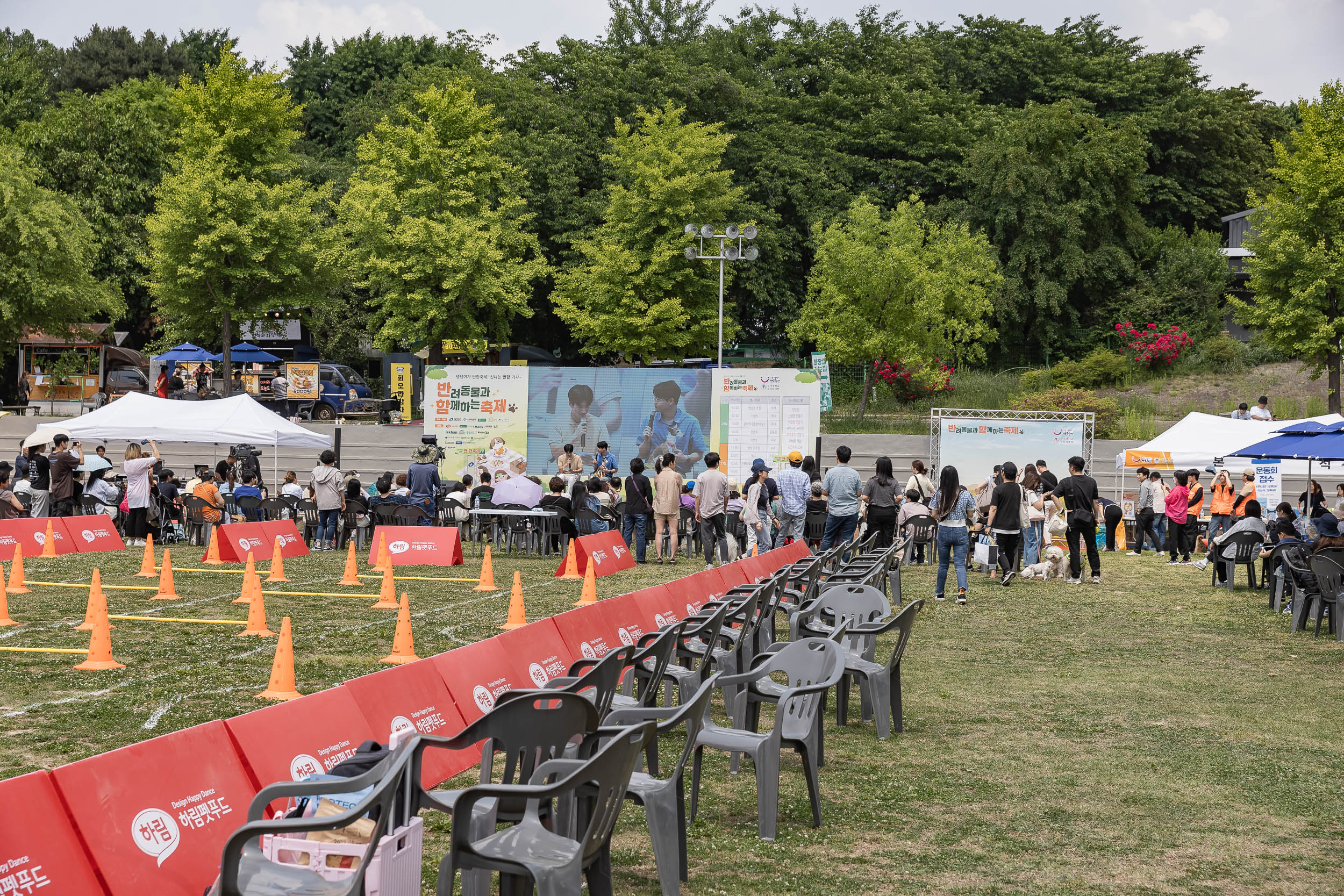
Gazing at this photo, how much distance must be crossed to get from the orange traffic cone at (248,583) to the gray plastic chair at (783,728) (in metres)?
5.76

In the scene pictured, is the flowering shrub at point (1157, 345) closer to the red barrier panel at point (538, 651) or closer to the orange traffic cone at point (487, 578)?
the orange traffic cone at point (487, 578)

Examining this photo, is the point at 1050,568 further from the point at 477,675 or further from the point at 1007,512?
the point at 477,675

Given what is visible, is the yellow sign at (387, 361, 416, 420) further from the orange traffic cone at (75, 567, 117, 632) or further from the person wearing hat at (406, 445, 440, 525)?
the orange traffic cone at (75, 567, 117, 632)

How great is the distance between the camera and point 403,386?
3644 cm

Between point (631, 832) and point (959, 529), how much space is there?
28.3 ft

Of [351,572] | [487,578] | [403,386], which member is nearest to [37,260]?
[403,386]

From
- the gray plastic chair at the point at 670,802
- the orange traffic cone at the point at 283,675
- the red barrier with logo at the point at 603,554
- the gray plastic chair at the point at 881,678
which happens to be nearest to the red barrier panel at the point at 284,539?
the red barrier with logo at the point at 603,554

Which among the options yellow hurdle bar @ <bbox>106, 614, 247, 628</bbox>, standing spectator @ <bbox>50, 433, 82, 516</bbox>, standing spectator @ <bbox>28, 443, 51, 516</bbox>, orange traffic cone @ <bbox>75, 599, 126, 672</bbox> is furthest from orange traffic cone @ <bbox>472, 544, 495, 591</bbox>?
standing spectator @ <bbox>28, 443, 51, 516</bbox>

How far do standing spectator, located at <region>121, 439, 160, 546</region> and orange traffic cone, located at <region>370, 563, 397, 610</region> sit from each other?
736cm

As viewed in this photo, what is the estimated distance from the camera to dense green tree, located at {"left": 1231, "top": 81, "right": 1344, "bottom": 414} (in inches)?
1137

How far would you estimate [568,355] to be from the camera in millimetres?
44656

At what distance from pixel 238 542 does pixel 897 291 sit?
20.6 m

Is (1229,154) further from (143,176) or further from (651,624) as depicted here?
(651,624)

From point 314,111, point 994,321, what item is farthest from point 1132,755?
point 314,111
